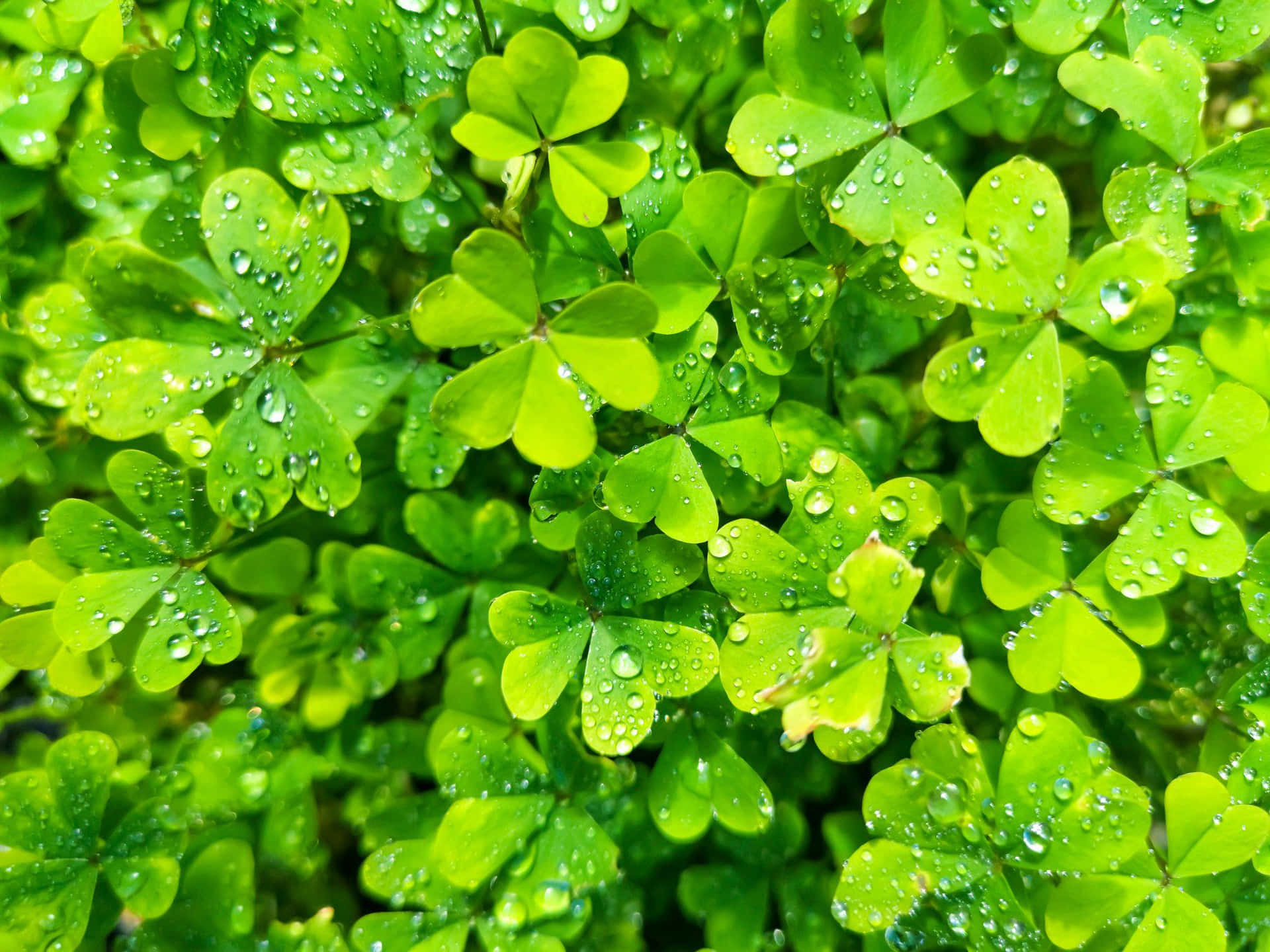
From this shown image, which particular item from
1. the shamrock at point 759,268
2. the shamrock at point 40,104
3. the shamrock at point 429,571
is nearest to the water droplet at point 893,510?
the shamrock at point 759,268

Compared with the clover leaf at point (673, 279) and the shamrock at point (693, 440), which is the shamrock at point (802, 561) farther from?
the clover leaf at point (673, 279)

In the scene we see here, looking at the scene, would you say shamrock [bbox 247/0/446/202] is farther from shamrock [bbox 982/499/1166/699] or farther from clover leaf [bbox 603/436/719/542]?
shamrock [bbox 982/499/1166/699]

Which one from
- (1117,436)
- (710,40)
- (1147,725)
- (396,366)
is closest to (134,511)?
(396,366)

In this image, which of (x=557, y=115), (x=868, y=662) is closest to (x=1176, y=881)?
(x=868, y=662)

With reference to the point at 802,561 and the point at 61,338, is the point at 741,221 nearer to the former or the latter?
the point at 802,561

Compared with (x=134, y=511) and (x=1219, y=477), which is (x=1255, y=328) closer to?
(x=1219, y=477)

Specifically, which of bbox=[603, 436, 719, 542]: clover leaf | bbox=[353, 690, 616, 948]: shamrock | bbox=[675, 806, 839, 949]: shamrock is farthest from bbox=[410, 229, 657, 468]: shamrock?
bbox=[675, 806, 839, 949]: shamrock
